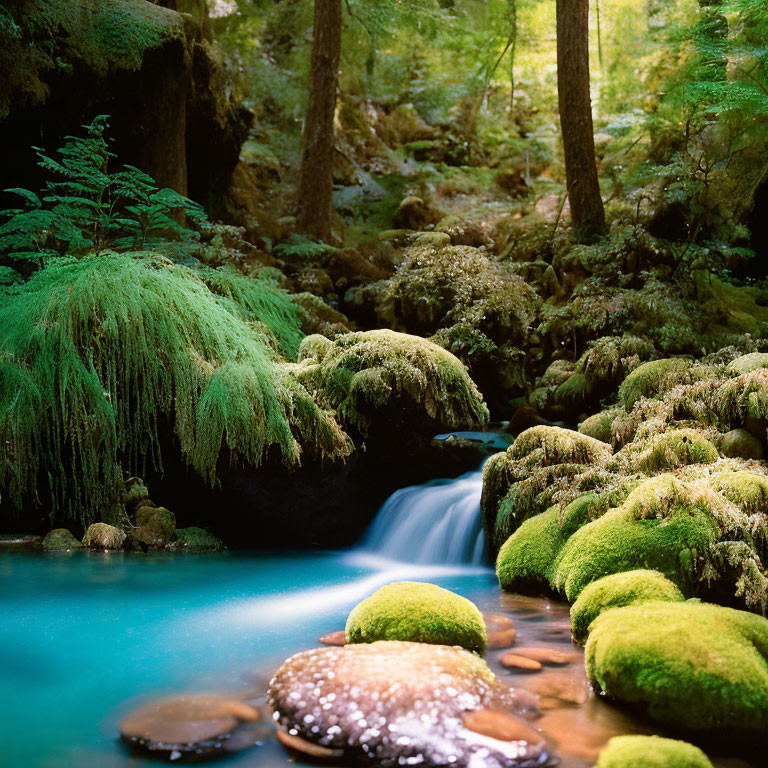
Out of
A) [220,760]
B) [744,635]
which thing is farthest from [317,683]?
[744,635]

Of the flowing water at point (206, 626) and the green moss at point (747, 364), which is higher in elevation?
the green moss at point (747, 364)

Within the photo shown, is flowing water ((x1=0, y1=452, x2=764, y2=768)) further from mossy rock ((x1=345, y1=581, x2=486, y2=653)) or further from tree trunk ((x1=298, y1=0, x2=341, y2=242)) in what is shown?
tree trunk ((x1=298, y1=0, x2=341, y2=242))

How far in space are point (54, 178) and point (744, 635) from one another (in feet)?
28.5

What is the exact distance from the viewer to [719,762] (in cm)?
255

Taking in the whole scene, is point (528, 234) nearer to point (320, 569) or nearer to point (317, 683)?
point (320, 569)

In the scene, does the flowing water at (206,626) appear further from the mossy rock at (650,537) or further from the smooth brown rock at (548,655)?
the mossy rock at (650,537)

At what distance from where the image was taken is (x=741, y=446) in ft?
16.8

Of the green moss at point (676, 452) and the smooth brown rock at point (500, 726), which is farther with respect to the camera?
the green moss at point (676, 452)

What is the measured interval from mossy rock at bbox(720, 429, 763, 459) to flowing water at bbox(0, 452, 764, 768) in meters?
1.84

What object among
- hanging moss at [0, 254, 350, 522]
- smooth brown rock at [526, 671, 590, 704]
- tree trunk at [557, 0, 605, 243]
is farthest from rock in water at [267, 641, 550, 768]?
tree trunk at [557, 0, 605, 243]

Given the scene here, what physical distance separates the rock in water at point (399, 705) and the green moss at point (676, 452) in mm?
2568

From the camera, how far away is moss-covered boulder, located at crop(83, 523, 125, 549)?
609cm

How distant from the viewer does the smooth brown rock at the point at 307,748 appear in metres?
2.59

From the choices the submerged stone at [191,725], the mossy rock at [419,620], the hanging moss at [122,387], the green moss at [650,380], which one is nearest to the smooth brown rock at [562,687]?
the mossy rock at [419,620]
